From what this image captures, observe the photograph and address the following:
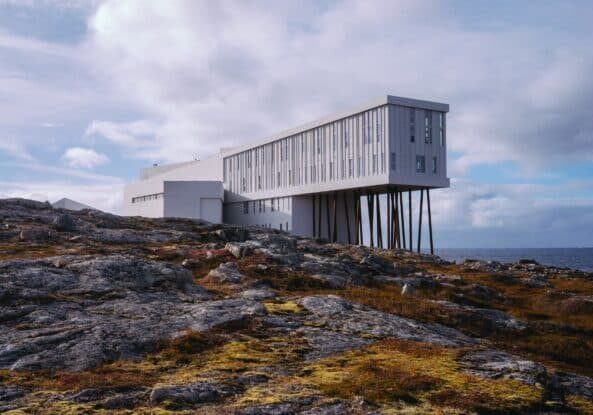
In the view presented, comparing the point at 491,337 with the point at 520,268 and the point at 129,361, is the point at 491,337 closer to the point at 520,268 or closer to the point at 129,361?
the point at 129,361

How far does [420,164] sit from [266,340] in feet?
153

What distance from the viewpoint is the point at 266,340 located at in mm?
14734

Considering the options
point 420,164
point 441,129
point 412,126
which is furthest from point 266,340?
point 441,129

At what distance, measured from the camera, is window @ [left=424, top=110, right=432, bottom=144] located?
195 feet

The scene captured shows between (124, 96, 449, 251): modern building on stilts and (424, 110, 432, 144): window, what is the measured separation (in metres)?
0.10

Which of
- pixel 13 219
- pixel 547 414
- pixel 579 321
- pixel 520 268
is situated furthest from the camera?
pixel 520 268

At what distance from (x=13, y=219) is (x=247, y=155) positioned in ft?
156

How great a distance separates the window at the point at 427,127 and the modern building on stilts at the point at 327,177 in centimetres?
10

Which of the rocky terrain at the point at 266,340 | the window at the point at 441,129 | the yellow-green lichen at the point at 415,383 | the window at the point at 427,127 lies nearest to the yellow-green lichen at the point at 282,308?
the rocky terrain at the point at 266,340

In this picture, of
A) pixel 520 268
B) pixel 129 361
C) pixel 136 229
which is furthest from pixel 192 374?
pixel 520 268

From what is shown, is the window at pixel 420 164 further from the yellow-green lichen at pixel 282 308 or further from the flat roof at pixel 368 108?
the yellow-green lichen at pixel 282 308

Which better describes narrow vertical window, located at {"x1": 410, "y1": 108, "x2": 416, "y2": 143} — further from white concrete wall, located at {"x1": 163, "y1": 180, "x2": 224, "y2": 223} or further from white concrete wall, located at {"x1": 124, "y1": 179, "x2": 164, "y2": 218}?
white concrete wall, located at {"x1": 124, "y1": 179, "x2": 164, "y2": 218}

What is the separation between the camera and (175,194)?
3223 inches

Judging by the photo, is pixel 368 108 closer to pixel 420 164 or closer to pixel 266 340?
pixel 420 164
